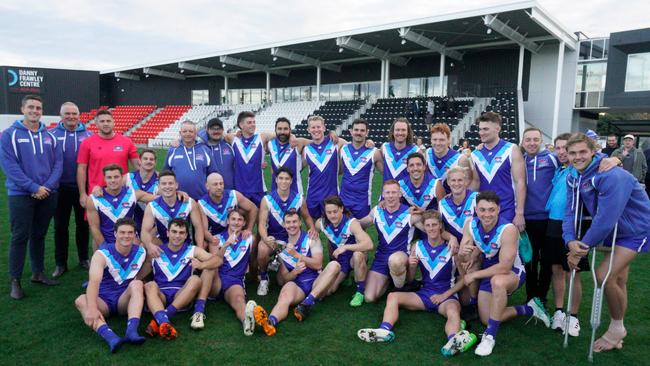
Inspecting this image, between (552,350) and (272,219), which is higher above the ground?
(272,219)

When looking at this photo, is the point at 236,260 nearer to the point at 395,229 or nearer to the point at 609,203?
the point at 395,229

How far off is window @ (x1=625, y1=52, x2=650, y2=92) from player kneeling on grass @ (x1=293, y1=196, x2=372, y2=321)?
20.1 metres

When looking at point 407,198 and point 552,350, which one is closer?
point 552,350

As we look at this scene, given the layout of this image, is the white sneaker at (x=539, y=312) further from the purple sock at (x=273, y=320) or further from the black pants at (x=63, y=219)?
the black pants at (x=63, y=219)

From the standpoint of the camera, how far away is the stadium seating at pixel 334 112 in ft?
74.5

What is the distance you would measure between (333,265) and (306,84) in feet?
79.3

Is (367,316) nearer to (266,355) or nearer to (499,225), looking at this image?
(266,355)

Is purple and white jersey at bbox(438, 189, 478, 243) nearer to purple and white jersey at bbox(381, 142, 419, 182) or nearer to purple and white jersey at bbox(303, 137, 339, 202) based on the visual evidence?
purple and white jersey at bbox(381, 142, 419, 182)

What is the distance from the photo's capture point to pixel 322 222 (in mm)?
4711

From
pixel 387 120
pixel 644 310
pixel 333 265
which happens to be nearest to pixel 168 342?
pixel 333 265

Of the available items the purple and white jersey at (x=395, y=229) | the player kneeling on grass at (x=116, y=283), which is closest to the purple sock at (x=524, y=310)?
the purple and white jersey at (x=395, y=229)

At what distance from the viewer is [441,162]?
471cm

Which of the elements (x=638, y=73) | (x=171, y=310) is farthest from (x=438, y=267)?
(x=638, y=73)

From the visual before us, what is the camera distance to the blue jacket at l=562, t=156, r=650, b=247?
299 centimetres
